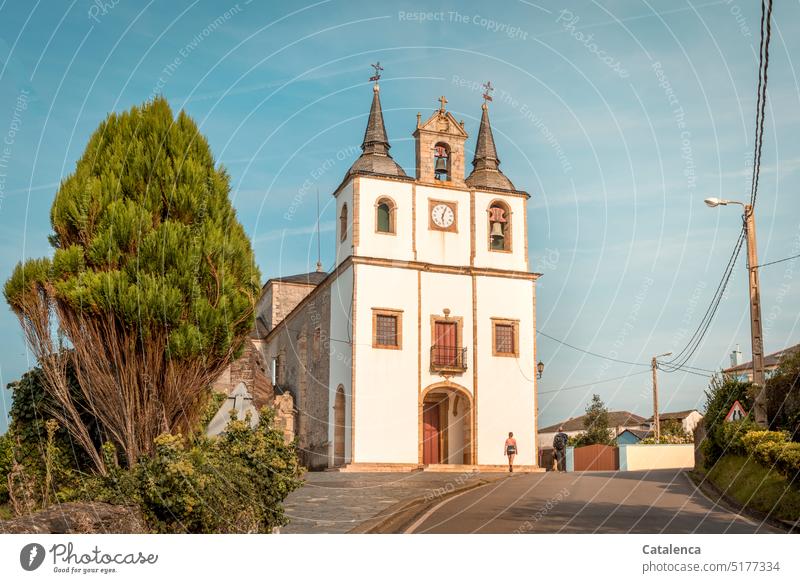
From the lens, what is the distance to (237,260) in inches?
599

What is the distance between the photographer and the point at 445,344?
32219mm

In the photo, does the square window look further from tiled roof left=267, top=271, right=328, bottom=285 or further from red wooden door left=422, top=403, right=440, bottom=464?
tiled roof left=267, top=271, right=328, bottom=285

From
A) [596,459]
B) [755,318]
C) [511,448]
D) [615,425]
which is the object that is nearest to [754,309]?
[755,318]

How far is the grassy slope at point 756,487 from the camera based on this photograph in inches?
546

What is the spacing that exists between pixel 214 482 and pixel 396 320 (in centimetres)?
2076

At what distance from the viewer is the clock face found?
3278 cm

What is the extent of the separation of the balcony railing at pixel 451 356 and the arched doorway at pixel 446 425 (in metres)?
0.82

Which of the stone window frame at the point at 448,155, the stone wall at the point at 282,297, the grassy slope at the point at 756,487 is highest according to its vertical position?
the stone window frame at the point at 448,155

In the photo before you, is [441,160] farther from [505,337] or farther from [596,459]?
[596,459]

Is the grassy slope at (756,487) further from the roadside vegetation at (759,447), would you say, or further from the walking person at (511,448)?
the walking person at (511,448)

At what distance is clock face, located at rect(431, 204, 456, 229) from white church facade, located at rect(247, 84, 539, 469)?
0.05 m

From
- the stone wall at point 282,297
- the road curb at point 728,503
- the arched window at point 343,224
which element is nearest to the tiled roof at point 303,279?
the stone wall at point 282,297
